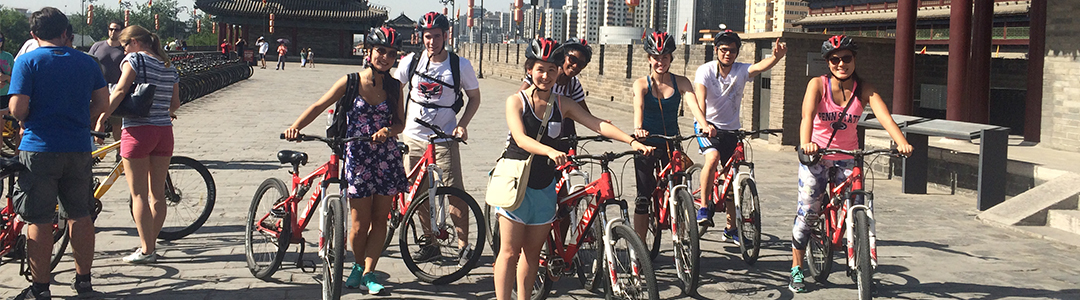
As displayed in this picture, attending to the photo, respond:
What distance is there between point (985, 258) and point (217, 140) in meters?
10.2

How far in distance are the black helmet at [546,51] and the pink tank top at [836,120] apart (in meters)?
1.87

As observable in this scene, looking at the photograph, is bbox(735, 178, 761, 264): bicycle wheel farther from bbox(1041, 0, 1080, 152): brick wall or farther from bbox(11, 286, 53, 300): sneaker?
bbox(1041, 0, 1080, 152): brick wall

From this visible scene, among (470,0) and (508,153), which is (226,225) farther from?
(470,0)

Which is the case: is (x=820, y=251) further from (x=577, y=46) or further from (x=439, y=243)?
(x=439, y=243)

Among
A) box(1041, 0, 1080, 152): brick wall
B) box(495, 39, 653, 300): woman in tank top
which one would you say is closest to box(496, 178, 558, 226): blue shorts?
box(495, 39, 653, 300): woman in tank top

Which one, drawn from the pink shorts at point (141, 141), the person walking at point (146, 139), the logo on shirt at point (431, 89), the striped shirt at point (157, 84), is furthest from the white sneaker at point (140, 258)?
the logo on shirt at point (431, 89)

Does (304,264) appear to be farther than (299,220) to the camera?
Yes

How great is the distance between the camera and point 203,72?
83.1ft

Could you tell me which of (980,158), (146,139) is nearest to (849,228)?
(146,139)

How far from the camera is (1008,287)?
602 cm

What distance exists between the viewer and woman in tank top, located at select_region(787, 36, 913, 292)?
5594mm

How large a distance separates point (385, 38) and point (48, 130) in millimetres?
1716

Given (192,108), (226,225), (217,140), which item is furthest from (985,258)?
(192,108)

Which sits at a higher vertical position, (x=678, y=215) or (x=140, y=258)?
(x=678, y=215)
